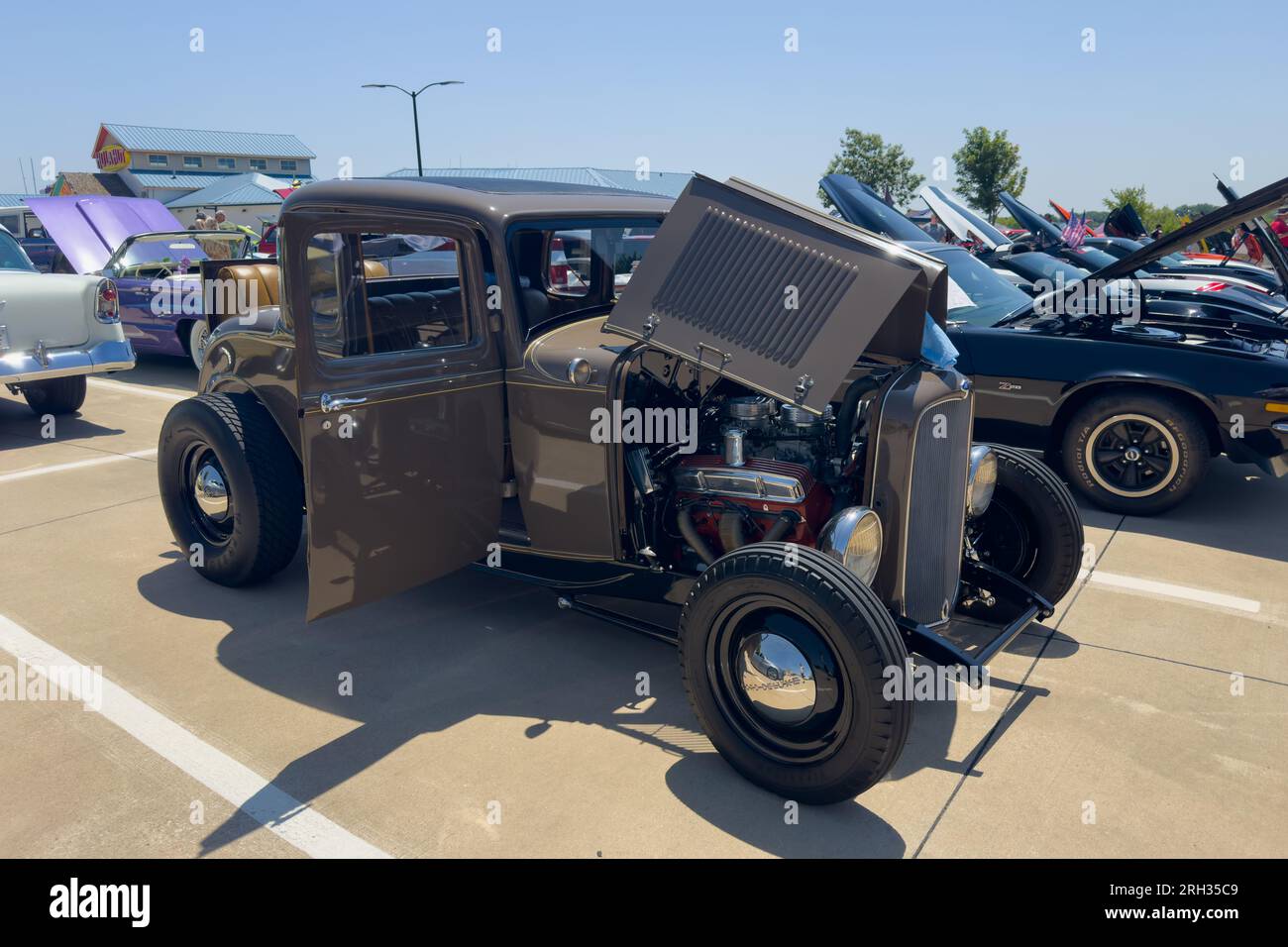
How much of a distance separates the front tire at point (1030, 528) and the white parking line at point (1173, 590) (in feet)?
3.12

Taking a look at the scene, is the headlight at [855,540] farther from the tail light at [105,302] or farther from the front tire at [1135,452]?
the tail light at [105,302]

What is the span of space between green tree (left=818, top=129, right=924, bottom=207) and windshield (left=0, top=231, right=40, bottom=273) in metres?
42.4

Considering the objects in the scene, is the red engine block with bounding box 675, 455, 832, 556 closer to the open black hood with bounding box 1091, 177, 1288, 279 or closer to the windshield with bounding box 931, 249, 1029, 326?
the open black hood with bounding box 1091, 177, 1288, 279

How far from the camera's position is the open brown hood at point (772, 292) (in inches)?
132

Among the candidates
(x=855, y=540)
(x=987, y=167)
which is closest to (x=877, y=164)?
(x=987, y=167)

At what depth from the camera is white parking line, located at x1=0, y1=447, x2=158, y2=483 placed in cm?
723

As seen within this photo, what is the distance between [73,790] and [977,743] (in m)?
3.24

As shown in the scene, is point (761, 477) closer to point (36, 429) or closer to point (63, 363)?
point (63, 363)

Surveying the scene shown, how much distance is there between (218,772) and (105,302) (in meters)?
6.56

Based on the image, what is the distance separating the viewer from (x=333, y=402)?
354 cm

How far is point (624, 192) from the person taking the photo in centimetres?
491

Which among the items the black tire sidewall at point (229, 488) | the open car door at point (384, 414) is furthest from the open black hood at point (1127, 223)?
the black tire sidewall at point (229, 488)
